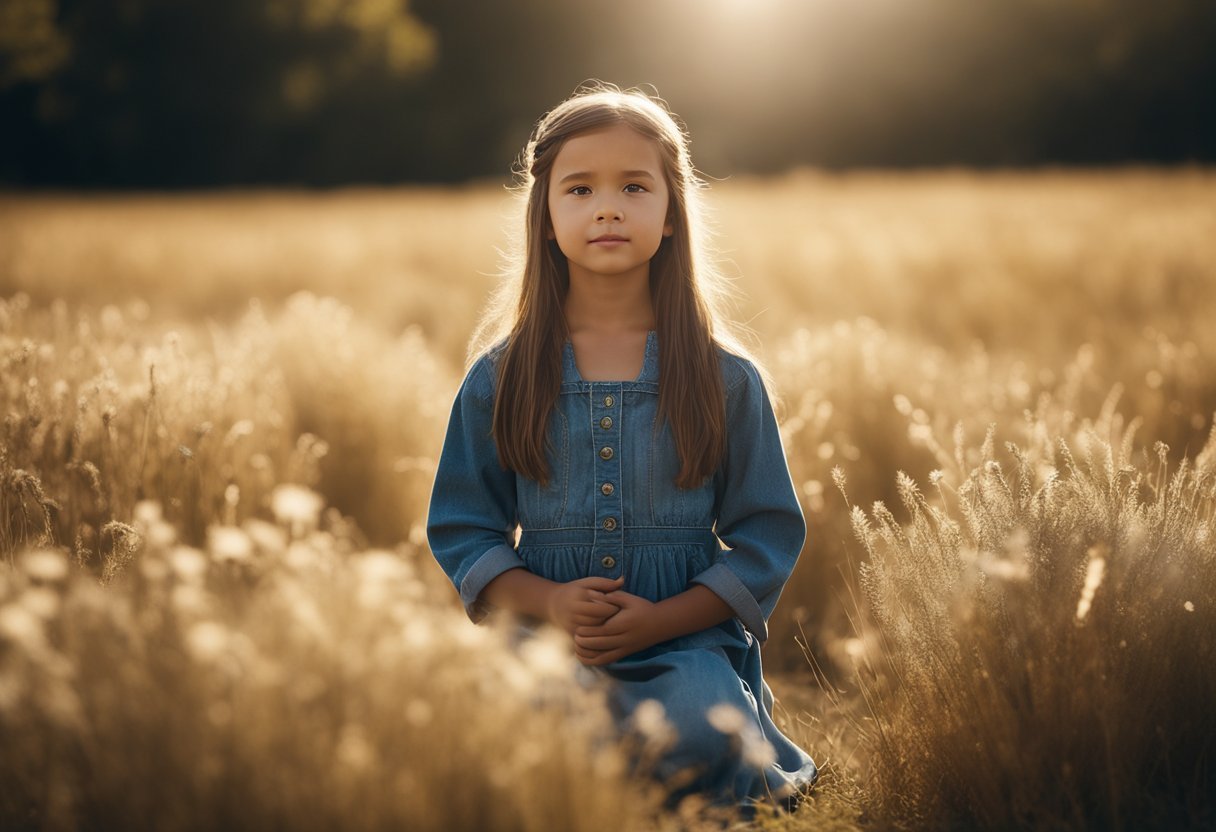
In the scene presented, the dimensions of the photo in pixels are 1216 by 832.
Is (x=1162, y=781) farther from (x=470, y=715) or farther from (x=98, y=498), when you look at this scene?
(x=98, y=498)

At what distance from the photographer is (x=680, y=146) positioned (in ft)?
8.17

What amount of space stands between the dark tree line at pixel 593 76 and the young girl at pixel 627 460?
89.7 ft

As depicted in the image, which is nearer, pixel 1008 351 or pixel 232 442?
pixel 232 442

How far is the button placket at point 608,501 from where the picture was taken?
2295 mm

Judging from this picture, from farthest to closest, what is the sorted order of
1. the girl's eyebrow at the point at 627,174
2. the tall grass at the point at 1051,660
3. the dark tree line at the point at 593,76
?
the dark tree line at the point at 593,76, the girl's eyebrow at the point at 627,174, the tall grass at the point at 1051,660

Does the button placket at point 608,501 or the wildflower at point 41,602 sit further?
the button placket at point 608,501

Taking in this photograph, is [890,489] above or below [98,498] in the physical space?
below

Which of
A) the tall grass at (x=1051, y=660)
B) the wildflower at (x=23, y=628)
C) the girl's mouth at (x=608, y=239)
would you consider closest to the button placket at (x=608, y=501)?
the girl's mouth at (x=608, y=239)

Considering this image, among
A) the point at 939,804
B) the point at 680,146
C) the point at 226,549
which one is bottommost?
the point at 939,804

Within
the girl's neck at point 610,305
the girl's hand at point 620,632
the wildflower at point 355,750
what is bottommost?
the girl's hand at point 620,632

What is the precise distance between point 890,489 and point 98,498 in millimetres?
2656

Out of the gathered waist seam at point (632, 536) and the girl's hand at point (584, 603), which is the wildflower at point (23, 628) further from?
the gathered waist seam at point (632, 536)

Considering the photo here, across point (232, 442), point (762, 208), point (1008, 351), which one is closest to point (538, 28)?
point (762, 208)

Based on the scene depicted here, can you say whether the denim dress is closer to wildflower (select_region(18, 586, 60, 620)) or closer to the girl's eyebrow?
the girl's eyebrow
